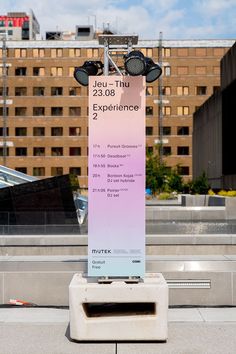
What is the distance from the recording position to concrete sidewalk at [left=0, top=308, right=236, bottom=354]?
325 inches

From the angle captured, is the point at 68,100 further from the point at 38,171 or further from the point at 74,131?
the point at 38,171

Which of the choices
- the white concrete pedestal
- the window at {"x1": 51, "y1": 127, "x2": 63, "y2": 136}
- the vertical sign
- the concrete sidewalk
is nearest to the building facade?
the window at {"x1": 51, "y1": 127, "x2": 63, "y2": 136}

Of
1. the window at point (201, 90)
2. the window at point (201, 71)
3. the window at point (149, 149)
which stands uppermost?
the window at point (201, 71)

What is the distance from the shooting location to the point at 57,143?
10050 cm

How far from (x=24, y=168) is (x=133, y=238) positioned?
304 feet

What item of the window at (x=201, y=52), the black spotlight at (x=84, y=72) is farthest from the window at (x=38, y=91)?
the black spotlight at (x=84, y=72)

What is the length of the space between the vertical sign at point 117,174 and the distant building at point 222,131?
141 ft

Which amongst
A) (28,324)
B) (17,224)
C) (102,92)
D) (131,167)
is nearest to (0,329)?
(28,324)

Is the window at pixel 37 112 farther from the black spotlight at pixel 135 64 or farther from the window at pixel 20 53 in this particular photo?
the black spotlight at pixel 135 64

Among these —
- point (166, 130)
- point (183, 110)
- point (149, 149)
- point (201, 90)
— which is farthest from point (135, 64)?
point (201, 90)

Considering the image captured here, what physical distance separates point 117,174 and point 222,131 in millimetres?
49547

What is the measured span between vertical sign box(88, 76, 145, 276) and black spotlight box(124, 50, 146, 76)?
23 cm

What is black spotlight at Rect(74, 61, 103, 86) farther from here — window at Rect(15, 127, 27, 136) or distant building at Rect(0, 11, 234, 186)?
window at Rect(15, 127, 27, 136)

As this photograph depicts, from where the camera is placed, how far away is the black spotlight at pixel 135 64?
920 cm
